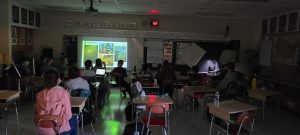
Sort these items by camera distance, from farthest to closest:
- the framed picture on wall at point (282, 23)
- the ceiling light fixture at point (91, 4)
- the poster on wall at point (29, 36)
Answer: the poster on wall at point (29, 36), the framed picture on wall at point (282, 23), the ceiling light fixture at point (91, 4)

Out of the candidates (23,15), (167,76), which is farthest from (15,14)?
(167,76)

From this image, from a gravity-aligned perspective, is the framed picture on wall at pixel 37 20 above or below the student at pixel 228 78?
above

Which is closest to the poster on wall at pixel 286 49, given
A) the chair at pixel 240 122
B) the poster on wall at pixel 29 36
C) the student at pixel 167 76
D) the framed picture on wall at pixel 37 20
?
the student at pixel 167 76

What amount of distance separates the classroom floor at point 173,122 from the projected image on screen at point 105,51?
274 cm

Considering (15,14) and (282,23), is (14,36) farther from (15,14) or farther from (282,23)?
(282,23)

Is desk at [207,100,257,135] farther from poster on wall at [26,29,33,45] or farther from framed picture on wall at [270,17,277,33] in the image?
poster on wall at [26,29,33,45]

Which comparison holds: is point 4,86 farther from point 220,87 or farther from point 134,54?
point 220,87

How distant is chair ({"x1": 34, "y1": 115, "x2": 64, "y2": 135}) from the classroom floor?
1676mm

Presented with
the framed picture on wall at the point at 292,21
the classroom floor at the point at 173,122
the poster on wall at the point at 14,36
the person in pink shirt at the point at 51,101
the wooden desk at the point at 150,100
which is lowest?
the classroom floor at the point at 173,122

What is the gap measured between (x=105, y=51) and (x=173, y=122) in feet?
15.3

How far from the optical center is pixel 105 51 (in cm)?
953

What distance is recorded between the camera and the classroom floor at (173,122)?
16.5ft

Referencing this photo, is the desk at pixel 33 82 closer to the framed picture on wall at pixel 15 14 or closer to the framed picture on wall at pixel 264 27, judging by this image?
the framed picture on wall at pixel 15 14

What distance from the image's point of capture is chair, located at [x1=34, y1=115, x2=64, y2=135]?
314cm
